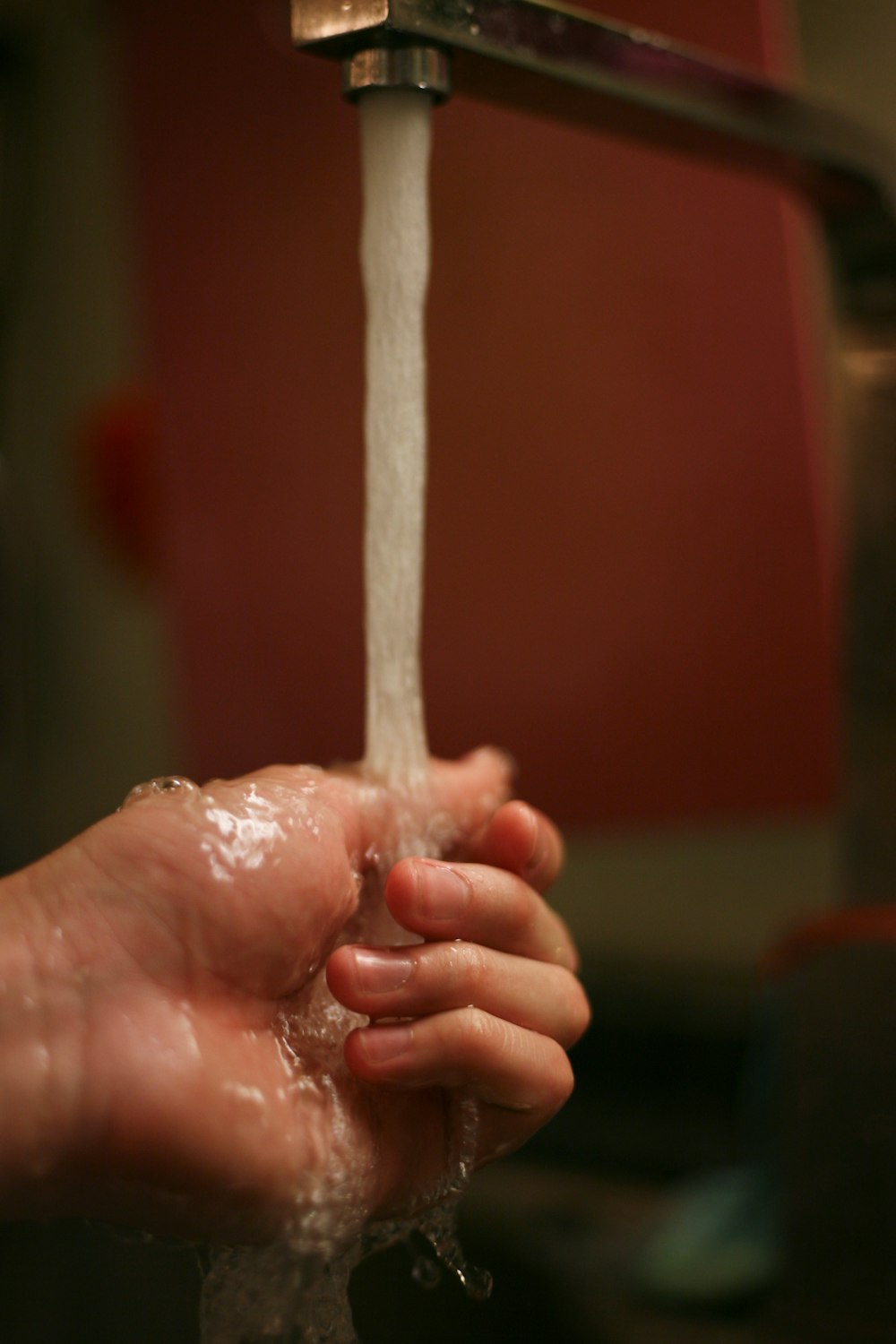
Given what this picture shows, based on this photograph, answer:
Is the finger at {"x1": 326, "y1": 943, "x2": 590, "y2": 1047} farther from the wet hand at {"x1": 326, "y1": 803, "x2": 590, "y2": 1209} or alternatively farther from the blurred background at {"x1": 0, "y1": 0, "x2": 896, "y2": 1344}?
the blurred background at {"x1": 0, "y1": 0, "x2": 896, "y2": 1344}

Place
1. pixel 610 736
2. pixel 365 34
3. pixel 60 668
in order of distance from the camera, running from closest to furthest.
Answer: pixel 365 34 → pixel 610 736 → pixel 60 668

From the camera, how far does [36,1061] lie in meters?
0.40

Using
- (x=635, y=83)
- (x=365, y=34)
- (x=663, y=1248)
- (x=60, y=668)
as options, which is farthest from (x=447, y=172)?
(x=60, y=668)

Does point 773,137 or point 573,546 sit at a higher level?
point 773,137

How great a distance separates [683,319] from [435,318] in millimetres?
198

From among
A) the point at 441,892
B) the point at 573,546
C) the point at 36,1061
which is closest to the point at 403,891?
the point at 441,892

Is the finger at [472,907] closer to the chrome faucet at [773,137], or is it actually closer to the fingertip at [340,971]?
the fingertip at [340,971]

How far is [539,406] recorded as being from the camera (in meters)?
1.01

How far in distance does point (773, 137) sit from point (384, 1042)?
0.50 metres

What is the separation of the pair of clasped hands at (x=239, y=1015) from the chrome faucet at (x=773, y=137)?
0.93 feet

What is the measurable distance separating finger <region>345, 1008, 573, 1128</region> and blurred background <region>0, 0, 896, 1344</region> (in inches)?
10.4

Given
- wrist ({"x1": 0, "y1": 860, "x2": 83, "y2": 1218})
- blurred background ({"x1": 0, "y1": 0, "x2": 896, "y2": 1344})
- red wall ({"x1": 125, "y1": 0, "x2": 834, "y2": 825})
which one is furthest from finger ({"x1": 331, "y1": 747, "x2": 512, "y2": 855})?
red wall ({"x1": 125, "y1": 0, "x2": 834, "y2": 825})

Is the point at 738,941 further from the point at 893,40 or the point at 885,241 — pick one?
the point at 893,40

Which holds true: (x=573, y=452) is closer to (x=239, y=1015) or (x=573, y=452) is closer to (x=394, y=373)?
(x=394, y=373)
